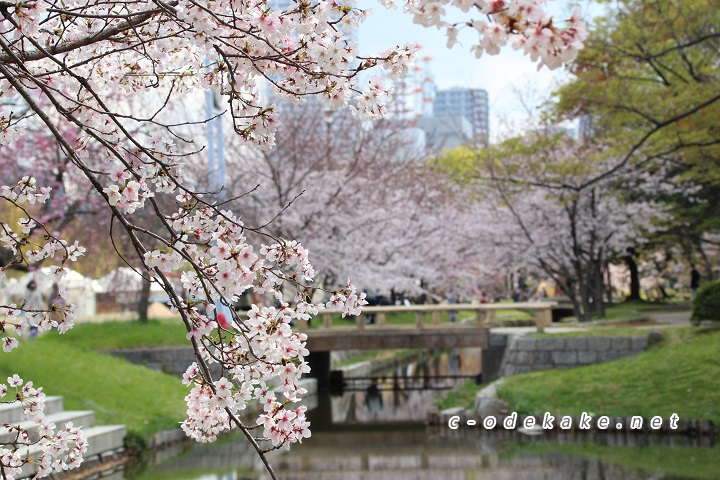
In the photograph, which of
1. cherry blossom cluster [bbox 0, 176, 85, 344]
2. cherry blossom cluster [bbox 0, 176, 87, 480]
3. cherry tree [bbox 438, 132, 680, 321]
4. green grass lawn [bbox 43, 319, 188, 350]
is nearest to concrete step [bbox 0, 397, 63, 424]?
cherry blossom cluster [bbox 0, 176, 87, 480]

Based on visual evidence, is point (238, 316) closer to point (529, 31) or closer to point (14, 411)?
point (529, 31)

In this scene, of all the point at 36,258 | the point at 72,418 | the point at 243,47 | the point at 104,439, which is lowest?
the point at 104,439

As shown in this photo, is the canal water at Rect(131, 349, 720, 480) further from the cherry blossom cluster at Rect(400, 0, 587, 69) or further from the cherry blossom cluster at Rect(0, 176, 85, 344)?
the cherry blossom cluster at Rect(400, 0, 587, 69)

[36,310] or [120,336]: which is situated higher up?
[36,310]

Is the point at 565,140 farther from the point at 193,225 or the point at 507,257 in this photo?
the point at 193,225

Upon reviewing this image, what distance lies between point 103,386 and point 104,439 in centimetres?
271

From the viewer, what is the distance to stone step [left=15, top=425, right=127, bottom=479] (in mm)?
9477

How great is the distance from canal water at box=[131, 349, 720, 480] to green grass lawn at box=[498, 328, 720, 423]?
55cm

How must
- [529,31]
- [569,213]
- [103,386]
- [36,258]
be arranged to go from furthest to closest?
[569,213]
[103,386]
[36,258]
[529,31]

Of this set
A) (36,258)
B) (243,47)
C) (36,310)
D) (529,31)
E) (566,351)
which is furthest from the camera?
(566,351)

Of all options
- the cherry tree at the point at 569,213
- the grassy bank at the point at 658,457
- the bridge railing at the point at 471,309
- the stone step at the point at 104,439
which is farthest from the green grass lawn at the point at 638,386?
the cherry tree at the point at 569,213

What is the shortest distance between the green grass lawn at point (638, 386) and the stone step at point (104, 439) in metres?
5.31

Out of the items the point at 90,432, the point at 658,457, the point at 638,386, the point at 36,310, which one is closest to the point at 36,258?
the point at 36,310

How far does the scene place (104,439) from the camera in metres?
9.80
